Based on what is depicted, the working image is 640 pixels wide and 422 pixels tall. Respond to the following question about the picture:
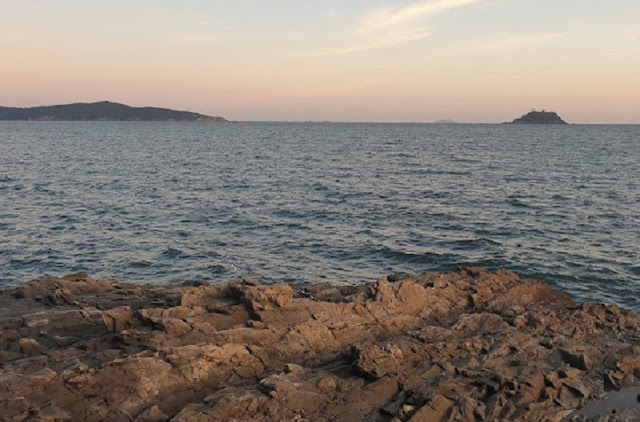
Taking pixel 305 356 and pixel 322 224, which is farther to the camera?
pixel 322 224

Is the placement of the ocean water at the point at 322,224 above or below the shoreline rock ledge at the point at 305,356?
below

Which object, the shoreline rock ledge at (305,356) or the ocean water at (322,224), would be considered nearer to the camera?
the shoreline rock ledge at (305,356)

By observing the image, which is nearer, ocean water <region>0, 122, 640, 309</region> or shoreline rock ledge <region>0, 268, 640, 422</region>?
shoreline rock ledge <region>0, 268, 640, 422</region>

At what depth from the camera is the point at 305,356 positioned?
1352 centimetres

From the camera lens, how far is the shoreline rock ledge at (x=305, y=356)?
442 inches

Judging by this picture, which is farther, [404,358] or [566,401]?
[404,358]

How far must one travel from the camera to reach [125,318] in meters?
14.1

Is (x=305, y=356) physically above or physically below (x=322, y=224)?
above

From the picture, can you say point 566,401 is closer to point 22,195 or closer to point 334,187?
point 334,187

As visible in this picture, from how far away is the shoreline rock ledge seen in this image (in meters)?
11.2

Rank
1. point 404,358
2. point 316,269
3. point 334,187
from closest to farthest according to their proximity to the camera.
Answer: point 404,358
point 316,269
point 334,187

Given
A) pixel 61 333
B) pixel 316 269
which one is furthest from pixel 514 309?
pixel 61 333

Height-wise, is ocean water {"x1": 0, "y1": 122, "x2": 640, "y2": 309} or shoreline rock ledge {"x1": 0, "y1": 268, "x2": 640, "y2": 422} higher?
shoreline rock ledge {"x1": 0, "y1": 268, "x2": 640, "y2": 422}

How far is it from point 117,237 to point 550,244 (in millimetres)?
26097
